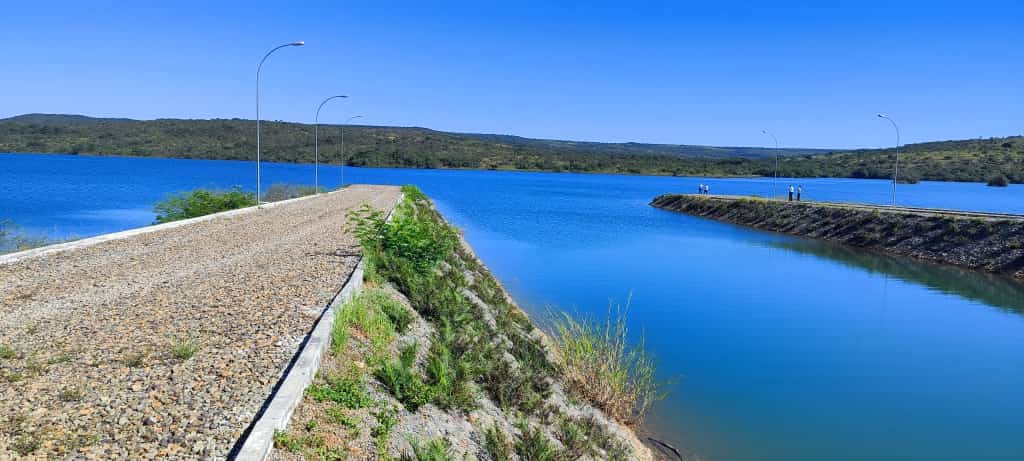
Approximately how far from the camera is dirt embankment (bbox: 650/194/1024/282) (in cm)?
2944

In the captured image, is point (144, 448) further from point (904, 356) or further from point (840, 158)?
point (840, 158)

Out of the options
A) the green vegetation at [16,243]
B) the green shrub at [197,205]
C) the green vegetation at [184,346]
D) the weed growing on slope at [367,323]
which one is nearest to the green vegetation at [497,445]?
the weed growing on slope at [367,323]

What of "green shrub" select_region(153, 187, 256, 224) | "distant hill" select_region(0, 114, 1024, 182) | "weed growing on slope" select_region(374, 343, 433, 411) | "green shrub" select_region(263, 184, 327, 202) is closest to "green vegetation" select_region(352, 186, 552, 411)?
"weed growing on slope" select_region(374, 343, 433, 411)

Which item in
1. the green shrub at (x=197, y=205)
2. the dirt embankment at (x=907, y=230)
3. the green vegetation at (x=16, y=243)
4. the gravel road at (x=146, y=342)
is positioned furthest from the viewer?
the dirt embankment at (x=907, y=230)

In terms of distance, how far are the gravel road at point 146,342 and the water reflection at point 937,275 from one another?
66.6 feet

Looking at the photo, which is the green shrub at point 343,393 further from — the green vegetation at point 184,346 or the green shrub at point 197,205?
the green shrub at point 197,205

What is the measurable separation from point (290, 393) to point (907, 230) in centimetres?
3582

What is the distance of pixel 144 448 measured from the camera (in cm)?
519

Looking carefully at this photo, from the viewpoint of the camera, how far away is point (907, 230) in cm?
3541

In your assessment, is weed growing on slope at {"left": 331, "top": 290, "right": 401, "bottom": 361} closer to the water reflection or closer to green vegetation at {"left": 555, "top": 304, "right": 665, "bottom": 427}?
green vegetation at {"left": 555, "top": 304, "right": 665, "bottom": 427}

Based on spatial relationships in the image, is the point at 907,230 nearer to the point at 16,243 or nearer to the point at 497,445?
the point at 497,445

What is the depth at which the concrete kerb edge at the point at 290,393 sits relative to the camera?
516 cm

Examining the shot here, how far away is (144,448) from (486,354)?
5043mm

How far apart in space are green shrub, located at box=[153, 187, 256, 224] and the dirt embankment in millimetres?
28920
